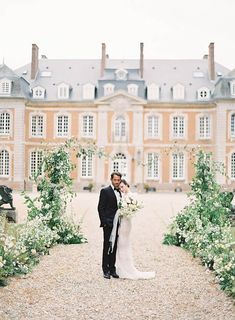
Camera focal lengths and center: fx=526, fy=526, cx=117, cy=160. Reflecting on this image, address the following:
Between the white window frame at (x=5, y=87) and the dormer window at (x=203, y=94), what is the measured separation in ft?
40.1

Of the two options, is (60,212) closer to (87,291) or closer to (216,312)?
(87,291)

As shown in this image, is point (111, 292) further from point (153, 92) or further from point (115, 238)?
point (153, 92)

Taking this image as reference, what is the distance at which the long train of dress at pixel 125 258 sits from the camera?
22.6ft

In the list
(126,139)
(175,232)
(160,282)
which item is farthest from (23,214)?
(126,139)

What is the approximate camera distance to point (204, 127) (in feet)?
113

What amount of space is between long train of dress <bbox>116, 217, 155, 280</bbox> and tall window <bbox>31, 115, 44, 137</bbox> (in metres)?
28.6

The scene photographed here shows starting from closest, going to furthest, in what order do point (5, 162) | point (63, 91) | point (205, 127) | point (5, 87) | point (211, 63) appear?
point (5, 87)
point (5, 162)
point (205, 127)
point (63, 91)
point (211, 63)

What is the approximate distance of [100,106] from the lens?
34.3m

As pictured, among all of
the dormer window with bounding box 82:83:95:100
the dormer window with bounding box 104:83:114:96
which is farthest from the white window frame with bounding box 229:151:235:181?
the dormer window with bounding box 82:83:95:100

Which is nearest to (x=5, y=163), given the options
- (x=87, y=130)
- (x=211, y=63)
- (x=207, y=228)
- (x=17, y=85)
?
(x=17, y=85)

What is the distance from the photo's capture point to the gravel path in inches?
207

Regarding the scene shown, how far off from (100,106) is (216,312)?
29506 millimetres

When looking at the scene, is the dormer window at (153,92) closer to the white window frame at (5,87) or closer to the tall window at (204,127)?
the tall window at (204,127)

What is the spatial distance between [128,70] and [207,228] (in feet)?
92.1
